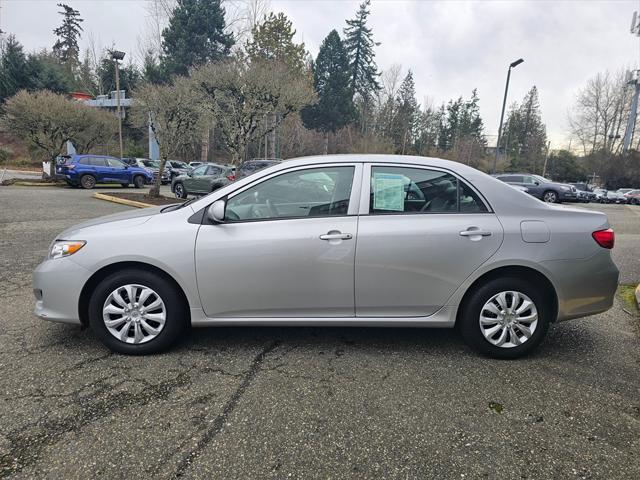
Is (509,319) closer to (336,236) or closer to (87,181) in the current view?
(336,236)

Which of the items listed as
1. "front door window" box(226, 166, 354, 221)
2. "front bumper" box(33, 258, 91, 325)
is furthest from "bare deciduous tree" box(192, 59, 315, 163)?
"front bumper" box(33, 258, 91, 325)

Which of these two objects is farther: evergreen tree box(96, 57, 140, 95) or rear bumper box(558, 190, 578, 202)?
evergreen tree box(96, 57, 140, 95)

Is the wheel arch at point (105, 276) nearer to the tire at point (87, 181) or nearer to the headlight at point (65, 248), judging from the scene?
the headlight at point (65, 248)

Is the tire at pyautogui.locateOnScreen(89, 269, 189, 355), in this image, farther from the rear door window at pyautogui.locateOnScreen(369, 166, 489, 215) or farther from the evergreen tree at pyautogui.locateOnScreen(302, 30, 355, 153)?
the evergreen tree at pyautogui.locateOnScreen(302, 30, 355, 153)

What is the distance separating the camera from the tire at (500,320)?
313 cm

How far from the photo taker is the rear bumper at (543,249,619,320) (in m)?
3.11

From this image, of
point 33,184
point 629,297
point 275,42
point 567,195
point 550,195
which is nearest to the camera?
point 629,297

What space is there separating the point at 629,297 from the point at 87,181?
66.9ft

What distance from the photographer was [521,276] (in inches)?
124

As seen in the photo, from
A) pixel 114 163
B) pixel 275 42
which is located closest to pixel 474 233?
pixel 114 163

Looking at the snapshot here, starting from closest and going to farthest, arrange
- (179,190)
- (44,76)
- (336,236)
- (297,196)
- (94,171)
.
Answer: (336,236), (297,196), (179,190), (94,171), (44,76)

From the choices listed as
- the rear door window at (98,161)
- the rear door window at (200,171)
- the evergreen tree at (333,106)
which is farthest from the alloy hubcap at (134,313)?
the evergreen tree at (333,106)

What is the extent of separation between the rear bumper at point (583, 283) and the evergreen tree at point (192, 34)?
1550 inches

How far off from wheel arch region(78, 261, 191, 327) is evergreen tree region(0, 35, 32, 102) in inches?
1694
